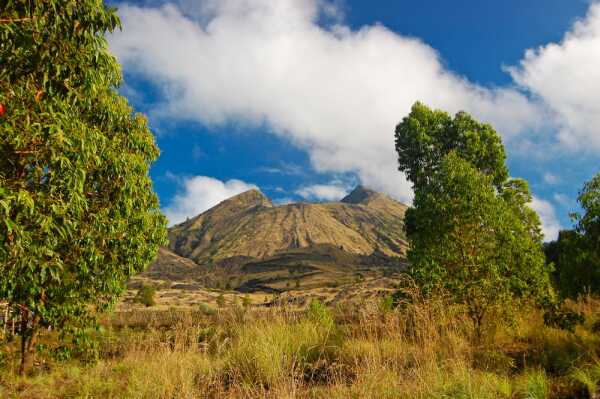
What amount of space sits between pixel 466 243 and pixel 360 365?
5864 millimetres

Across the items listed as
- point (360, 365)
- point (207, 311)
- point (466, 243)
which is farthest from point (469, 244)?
point (207, 311)

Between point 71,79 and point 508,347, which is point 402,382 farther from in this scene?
point 71,79

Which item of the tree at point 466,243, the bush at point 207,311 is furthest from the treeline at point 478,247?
the bush at point 207,311

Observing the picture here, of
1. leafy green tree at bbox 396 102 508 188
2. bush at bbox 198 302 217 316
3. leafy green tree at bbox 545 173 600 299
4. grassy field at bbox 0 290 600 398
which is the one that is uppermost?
leafy green tree at bbox 396 102 508 188

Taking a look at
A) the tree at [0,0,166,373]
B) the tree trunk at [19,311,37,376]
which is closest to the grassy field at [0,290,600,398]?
the tree trunk at [19,311,37,376]

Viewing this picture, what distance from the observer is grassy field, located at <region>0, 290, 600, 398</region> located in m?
5.37

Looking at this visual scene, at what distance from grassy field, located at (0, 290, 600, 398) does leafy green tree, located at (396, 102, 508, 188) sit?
15.3 metres

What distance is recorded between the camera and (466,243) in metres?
11.0

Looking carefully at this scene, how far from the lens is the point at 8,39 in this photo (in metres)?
4.95

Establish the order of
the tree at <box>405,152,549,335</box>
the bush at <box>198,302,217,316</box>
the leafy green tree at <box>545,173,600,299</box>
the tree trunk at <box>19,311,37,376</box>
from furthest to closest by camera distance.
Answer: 1. the bush at <box>198,302,217,316</box>
2. the leafy green tree at <box>545,173,600,299</box>
3. the tree at <box>405,152,549,335</box>
4. the tree trunk at <box>19,311,37,376</box>

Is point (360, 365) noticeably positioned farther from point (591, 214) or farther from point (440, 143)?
point (440, 143)

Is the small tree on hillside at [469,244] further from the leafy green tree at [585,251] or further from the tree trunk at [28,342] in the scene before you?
the tree trunk at [28,342]

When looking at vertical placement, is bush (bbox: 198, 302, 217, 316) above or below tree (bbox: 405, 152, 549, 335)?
below

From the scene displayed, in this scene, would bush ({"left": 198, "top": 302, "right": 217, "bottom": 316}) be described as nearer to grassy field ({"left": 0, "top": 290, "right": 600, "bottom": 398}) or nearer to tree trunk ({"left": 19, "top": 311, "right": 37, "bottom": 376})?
A: tree trunk ({"left": 19, "top": 311, "right": 37, "bottom": 376})
